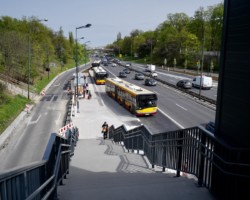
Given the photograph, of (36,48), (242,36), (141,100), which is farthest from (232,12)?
(36,48)

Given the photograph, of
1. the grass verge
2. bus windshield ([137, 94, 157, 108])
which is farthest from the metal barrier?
the grass verge

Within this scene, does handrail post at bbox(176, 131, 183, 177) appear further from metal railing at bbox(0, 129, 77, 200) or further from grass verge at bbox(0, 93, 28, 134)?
grass verge at bbox(0, 93, 28, 134)

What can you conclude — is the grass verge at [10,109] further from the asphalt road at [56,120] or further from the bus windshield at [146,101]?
the bus windshield at [146,101]

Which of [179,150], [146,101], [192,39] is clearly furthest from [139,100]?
Answer: [192,39]

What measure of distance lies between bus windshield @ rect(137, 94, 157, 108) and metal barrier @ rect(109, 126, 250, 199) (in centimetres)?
2126

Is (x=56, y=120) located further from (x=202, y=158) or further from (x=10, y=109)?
(x=202, y=158)

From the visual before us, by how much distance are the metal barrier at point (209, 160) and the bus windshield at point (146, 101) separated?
21.3m

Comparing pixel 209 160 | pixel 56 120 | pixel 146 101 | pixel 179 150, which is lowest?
pixel 56 120

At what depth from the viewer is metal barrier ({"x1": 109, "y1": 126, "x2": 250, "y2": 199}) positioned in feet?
Answer: 16.9

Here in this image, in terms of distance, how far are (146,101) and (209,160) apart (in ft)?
85.5

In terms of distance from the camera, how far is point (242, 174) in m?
5.12

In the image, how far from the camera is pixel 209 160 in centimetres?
628

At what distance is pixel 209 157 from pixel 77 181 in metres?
3.41

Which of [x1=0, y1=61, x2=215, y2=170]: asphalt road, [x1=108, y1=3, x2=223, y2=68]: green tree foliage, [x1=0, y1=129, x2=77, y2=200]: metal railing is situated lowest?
[x1=0, y1=61, x2=215, y2=170]: asphalt road
